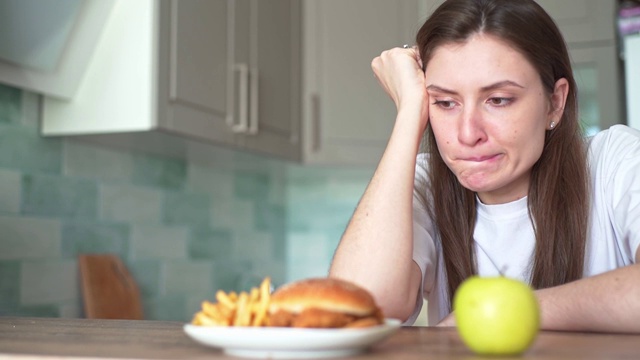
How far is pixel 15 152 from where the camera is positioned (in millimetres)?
1918

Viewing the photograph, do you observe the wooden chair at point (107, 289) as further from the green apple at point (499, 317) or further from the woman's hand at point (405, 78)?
the green apple at point (499, 317)

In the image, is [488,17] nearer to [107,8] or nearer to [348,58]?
[107,8]

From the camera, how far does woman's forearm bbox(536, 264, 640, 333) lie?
0.96 m

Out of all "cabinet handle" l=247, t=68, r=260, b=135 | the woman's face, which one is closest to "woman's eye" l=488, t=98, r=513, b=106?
the woman's face

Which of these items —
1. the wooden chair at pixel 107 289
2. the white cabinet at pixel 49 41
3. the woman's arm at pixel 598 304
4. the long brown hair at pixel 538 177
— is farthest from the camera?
the wooden chair at pixel 107 289

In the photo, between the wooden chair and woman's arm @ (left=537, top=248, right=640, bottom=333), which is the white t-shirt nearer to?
woman's arm @ (left=537, top=248, right=640, bottom=333)

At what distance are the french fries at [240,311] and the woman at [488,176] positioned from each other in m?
0.46

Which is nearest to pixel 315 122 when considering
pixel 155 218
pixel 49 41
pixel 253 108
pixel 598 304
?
pixel 253 108

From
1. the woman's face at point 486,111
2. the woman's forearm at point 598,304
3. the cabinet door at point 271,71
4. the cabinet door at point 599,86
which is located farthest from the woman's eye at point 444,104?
the cabinet door at point 599,86

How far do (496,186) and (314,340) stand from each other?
70 cm

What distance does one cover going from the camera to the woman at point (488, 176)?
1.22 m

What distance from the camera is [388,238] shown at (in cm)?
119

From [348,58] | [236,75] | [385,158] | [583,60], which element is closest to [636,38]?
[583,60]

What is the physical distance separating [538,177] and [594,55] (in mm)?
1350
